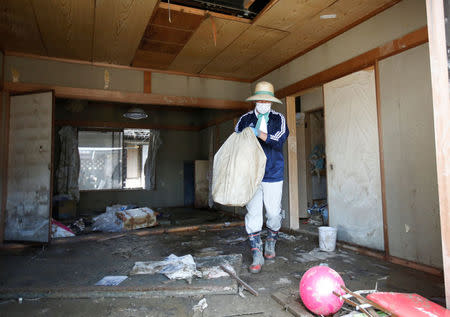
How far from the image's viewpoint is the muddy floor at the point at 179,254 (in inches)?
72.6

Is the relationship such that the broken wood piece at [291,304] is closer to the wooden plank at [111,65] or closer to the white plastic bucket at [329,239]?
the white plastic bucket at [329,239]

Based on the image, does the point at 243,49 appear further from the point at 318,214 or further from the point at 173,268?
the point at 318,214

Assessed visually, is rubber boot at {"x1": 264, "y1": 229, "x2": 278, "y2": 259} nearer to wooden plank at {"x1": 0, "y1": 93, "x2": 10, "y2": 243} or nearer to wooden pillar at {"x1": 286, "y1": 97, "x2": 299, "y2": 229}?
wooden pillar at {"x1": 286, "y1": 97, "x2": 299, "y2": 229}

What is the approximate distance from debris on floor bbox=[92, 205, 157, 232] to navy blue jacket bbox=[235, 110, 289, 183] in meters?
2.63

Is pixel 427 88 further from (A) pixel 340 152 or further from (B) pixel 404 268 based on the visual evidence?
(B) pixel 404 268

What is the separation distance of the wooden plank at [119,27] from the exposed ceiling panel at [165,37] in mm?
98

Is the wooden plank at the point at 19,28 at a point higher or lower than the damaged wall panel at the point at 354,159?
higher

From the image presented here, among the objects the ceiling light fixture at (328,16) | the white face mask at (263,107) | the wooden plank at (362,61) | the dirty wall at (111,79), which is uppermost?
the ceiling light fixture at (328,16)

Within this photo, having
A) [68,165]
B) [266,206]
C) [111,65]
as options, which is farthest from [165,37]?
[68,165]

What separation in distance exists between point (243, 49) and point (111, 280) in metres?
3.12

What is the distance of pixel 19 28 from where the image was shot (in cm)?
319

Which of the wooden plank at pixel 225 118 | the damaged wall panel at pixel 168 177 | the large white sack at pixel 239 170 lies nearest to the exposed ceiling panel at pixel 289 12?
the large white sack at pixel 239 170

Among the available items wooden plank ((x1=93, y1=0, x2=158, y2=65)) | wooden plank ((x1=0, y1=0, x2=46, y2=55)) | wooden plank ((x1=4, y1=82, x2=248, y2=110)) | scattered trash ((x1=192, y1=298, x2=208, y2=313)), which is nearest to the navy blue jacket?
scattered trash ((x1=192, y1=298, x2=208, y2=313))

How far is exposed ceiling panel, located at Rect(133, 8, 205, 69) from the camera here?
3.04 m
